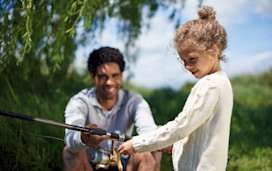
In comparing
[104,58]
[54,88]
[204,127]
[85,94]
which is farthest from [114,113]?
[54,88]

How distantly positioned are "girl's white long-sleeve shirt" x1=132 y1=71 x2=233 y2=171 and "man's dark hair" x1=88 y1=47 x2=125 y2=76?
1.32 metres

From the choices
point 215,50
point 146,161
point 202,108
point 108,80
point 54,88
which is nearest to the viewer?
point 202,108

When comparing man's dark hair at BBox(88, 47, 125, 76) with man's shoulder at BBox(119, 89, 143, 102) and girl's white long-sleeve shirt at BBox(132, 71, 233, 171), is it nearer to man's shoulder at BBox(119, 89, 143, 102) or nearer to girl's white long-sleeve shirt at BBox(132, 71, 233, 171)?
man's shoulder at BBox(119, 89, 143, 102)

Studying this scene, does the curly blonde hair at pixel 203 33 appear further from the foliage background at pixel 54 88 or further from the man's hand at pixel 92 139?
the foliage background at pixel 54 88

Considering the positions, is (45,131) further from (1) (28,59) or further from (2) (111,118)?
(1) (28,59)

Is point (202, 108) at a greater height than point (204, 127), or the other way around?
point (202, 108)

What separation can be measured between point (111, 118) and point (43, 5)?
141 centimetres

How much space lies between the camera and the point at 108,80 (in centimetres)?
299

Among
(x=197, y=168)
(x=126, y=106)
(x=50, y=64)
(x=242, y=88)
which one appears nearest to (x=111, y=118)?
(x=126, y=106)

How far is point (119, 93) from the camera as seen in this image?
3.13 meters

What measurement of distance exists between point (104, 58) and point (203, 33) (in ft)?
4.54

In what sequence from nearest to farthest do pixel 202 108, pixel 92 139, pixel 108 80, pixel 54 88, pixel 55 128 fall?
1. pixel 202 108
2. pixel 92 139
3. pixel 108 80
4. pixel 55 128
5. pixel 54 88

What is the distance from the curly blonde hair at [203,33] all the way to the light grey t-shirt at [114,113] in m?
1.09

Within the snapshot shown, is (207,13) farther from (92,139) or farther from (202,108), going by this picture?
(92,139)
